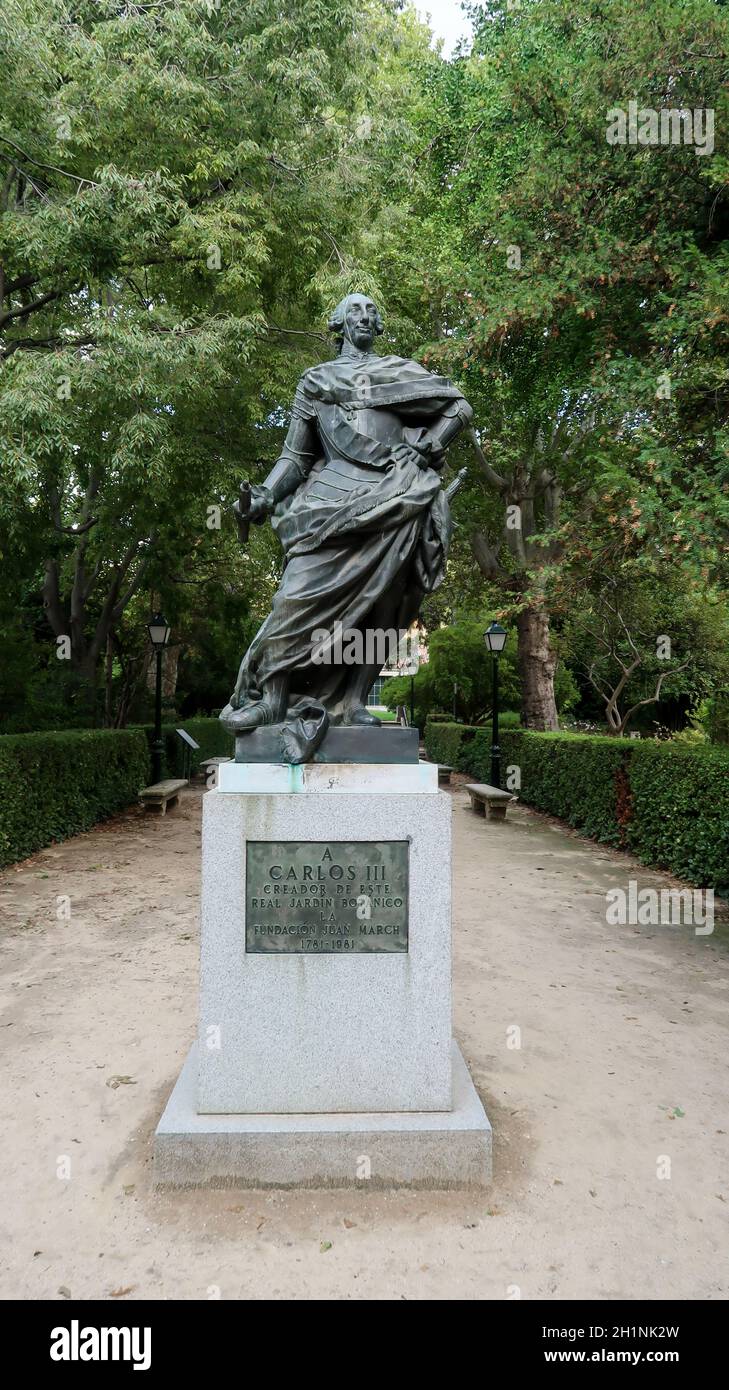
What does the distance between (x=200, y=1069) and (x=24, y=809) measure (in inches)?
304

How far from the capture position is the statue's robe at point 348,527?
11.3ft

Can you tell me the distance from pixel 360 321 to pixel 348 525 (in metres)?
1.14

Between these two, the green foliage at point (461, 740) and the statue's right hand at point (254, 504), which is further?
the green foliage at point (461, 740)

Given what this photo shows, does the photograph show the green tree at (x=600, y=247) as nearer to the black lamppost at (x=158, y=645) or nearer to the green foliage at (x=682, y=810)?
the green foliage at (x=682, y=810)

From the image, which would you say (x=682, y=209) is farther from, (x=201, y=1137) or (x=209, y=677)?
(x=209, y=677)

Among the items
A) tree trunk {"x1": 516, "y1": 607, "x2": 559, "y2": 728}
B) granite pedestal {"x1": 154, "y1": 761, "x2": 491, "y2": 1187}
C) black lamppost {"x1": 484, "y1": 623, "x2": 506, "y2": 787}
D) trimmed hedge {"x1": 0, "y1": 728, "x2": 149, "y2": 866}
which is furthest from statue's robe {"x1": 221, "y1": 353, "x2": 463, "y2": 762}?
tree trunk {"x1": 516, "y1": 607, "x2": 559, "y2": 728}

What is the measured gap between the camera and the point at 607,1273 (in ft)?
8.95

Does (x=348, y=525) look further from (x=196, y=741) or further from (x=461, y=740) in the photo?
(x=196, y=741)

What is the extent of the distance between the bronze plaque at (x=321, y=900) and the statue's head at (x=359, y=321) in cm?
239

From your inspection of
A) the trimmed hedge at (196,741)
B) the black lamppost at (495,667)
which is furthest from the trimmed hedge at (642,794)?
the trimmed hedge at (196,741)

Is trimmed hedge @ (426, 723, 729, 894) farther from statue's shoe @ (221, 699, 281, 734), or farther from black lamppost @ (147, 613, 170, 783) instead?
black lamppost @ (147, 613, 170, 783)

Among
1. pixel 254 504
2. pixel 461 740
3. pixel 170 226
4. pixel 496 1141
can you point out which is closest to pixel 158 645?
pixel 170 226

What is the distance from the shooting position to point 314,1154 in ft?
10.3

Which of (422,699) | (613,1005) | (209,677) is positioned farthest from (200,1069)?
(422,699)
